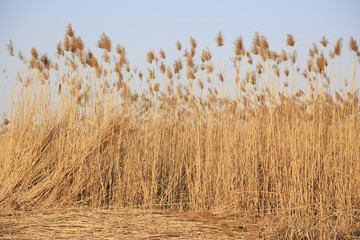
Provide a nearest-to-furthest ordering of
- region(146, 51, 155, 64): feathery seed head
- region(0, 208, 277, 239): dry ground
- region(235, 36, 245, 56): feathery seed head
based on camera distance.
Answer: region(0, 208, 277, 239): dry ground, region(235, 36, 245, 56): feathery seed head, region(146, 51, 155, 64): feathery seed head

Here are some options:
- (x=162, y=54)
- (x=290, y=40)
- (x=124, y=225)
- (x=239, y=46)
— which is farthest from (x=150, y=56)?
(x=124, y=225)

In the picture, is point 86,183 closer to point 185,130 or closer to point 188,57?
point 185,130

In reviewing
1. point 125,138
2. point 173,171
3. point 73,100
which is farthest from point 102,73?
point 173,171

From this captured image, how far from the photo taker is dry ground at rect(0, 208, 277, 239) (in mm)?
2693

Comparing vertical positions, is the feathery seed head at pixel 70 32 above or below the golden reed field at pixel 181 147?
above

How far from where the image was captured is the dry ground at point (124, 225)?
8.84 feet

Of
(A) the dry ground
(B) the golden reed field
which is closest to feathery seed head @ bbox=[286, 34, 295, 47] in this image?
(B) the golden reed field

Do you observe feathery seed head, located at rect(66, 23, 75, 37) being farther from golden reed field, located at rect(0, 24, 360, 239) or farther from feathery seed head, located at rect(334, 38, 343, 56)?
feathery seed head, located at rect(334, 38, 343, 56)

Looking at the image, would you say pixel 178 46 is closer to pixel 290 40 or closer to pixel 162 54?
pixel 162 54

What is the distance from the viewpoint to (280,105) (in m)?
3.98

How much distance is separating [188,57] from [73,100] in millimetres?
1302

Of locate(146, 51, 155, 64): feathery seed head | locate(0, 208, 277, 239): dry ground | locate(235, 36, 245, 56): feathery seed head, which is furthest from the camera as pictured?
locate(146, 51, 155, 64): feathery seed head

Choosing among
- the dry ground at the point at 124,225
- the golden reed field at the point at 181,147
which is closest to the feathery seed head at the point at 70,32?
the golden reed field at the point at 181,147

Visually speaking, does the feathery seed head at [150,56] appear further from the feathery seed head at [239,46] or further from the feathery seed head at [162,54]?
the feathery seed head at [239,46]
